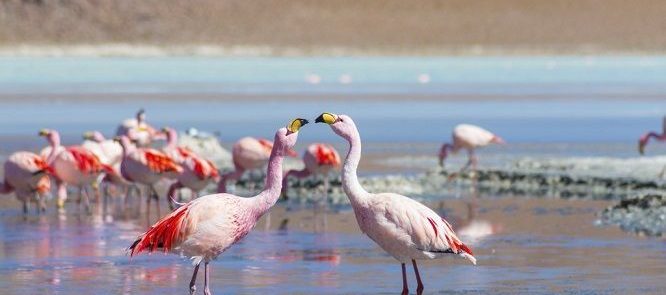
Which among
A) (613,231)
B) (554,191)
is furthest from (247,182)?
(613,231)

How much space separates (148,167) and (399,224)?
24.1 ft

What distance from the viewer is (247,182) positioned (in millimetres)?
18781

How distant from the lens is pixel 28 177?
53.0 feet

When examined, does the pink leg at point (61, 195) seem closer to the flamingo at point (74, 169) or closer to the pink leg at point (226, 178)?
the flamingo at point (74, 169)

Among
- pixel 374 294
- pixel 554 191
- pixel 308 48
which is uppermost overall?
pixel 308 48

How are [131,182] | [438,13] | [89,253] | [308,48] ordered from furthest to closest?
[438,13], [308,48], [131,182], [89,253]

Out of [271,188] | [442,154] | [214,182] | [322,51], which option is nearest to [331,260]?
[271,188]

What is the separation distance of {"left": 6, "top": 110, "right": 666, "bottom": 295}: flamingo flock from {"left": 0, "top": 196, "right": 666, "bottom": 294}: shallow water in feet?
1.12

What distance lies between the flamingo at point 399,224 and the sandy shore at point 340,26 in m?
97.5

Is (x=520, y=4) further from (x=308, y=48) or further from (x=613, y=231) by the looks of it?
(x=613, y=231)

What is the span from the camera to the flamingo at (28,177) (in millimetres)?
16188

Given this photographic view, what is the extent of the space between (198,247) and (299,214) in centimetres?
602

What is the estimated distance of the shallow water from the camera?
10.7 metres

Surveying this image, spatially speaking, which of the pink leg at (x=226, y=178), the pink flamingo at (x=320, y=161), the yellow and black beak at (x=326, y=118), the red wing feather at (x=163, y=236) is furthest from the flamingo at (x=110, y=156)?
the yellow and black beak at (x=326, y=118)
